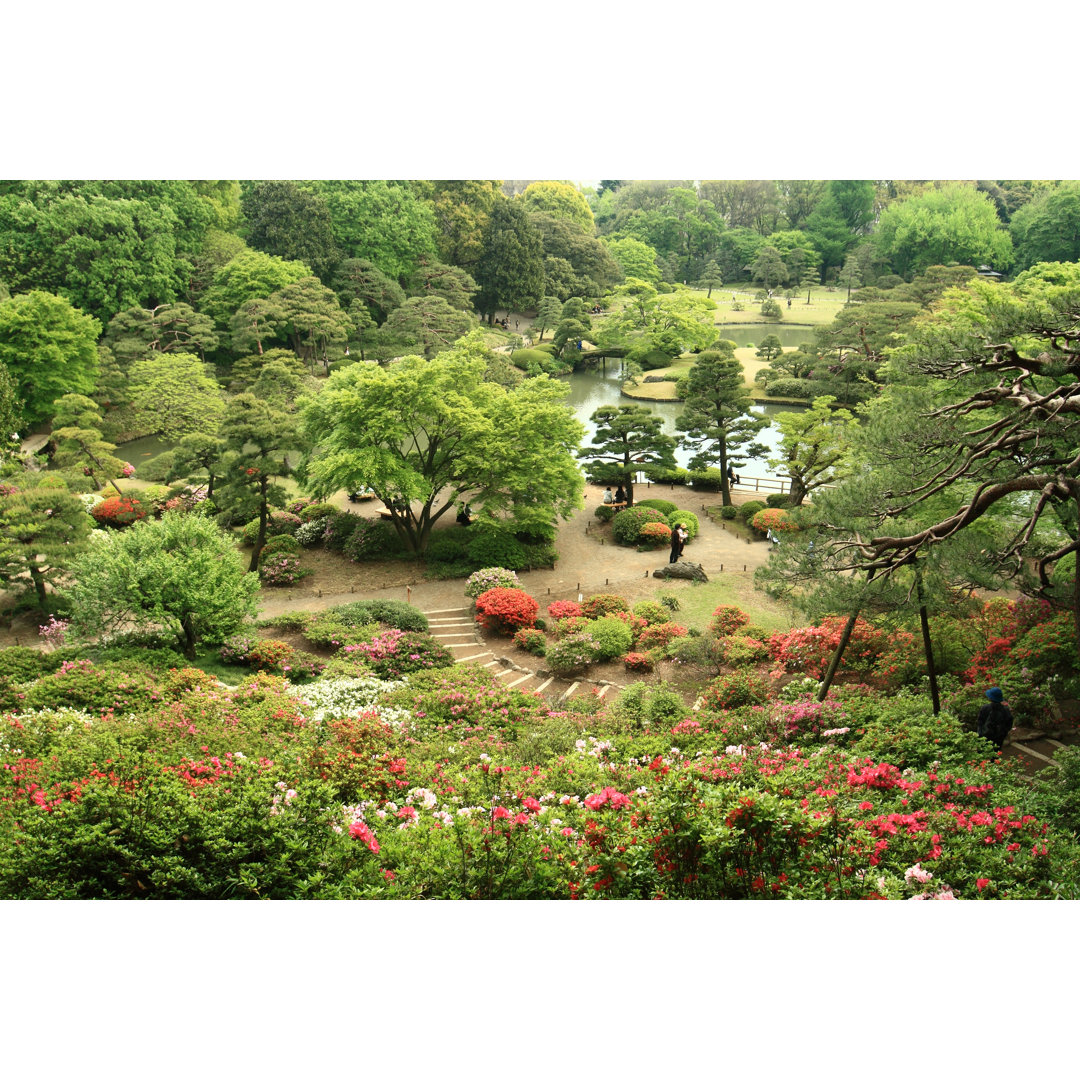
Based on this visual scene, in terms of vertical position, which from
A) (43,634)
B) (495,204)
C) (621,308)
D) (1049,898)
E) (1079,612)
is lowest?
(43,634)

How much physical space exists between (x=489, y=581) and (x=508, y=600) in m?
1.05

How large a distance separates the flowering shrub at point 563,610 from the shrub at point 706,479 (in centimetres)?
825

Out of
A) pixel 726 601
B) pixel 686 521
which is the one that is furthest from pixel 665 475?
pixel 726 601

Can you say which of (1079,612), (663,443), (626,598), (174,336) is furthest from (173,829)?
(174,336)

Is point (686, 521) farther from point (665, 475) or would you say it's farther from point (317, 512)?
point (317, 512)

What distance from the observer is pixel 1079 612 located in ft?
21.4

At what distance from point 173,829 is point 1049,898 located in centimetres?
603

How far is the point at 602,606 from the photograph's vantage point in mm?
13672

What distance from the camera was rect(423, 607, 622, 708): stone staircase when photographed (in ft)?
37.9

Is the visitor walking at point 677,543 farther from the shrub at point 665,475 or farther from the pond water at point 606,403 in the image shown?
the shrub at point 665,475

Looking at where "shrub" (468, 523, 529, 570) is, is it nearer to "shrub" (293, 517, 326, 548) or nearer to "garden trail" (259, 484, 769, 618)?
"garden trail" (259, 484, 769, 618)

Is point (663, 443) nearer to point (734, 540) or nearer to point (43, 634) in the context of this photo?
point (734, 540)

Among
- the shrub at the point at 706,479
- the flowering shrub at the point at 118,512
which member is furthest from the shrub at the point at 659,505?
the flowering shrub at the point at 118,512

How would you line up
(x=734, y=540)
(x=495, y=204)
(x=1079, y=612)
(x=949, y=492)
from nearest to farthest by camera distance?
(x=1079, y=612), (x=949, y=492), (x=734, y=540), (x=495, y=204)
